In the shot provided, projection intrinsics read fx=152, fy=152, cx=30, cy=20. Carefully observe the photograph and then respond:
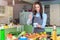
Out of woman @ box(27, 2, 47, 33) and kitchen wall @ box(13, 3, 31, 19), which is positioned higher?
kitchen wall @ box(13, 3, 31, 19)

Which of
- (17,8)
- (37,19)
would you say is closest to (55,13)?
(17,8)

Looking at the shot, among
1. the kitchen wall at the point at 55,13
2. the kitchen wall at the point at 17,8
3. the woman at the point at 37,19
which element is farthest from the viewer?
the kitchen wall at the point at 55,13

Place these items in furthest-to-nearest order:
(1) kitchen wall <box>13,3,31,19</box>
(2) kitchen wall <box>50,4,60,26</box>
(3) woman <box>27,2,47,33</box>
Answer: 1. (2) kitchen wall <box>50,4,60,26</box>
2. (1) kitchen wall <box>13,3,31,19</box>
3. (3) woman <box>27,2,47,33</box>

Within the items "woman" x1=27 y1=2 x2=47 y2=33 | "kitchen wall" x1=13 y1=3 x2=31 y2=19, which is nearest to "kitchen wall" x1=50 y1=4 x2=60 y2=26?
"kitchen wall" x1=13 y1=3 x2=31 y2=19

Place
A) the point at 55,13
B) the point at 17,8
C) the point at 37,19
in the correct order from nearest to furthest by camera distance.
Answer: the point at 37,19 < the point at 17,8 < the point at 55,13

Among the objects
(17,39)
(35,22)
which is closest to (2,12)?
(35,22)

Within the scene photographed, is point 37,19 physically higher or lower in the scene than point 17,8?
lower

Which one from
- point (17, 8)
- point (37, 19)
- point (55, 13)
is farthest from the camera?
point (55, 13)

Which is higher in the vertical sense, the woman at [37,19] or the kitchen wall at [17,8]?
the kitchen wall at [17,8]

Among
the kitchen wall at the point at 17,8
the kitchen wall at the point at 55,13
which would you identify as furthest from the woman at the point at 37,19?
the kitchen wall at the point at 55,13

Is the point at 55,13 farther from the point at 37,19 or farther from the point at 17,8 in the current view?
the point at 37,19

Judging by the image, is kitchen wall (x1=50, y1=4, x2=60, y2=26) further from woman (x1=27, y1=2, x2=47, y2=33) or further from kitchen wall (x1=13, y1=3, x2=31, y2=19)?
woman (x1=27, y1=2, x2=47, y2=33)

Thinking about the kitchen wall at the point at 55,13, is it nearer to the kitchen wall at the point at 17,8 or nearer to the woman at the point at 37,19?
the kitchen wall at the point at 17,8

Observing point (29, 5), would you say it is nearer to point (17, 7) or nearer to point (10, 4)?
point (17, 7)
